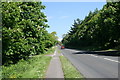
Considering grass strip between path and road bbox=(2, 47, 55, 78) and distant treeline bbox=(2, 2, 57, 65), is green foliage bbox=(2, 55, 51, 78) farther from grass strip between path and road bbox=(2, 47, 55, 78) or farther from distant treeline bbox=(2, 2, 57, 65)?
distant treeline bbox=(2, 2, 57, 65)

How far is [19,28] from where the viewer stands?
48.5 feet

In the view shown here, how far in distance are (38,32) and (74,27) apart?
116046 mm

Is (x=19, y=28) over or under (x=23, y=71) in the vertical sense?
over

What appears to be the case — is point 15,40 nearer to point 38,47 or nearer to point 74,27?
point 38,47

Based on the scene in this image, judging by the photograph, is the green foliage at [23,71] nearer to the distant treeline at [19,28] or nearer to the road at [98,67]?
the distant treeline at [19,28]

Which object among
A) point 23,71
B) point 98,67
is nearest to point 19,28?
point 23,71

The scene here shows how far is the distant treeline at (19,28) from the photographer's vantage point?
1363 centimetres

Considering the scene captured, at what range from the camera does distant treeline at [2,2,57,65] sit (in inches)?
537

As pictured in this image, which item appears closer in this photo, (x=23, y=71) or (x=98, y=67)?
(x=23, y=71)

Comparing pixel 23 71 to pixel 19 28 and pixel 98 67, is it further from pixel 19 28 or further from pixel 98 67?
pixel 98 67

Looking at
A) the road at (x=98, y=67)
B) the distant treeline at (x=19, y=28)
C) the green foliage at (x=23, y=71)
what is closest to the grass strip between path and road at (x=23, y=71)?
the green foliage at (x=23, y=71)

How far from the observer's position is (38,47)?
1964cm

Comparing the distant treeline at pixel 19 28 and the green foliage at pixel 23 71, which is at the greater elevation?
the distant treeline at pixel 19 28

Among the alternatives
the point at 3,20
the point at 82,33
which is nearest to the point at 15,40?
the point at 3,20
